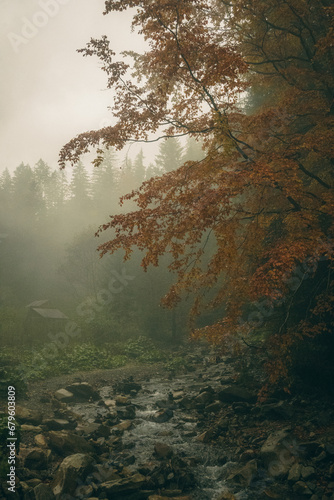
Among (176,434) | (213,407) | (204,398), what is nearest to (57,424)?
(176,434)

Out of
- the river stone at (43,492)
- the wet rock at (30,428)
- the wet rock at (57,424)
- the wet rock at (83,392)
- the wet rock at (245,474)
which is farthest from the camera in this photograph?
the wet rock at (83,392)

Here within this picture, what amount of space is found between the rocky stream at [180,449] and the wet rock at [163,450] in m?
0.03

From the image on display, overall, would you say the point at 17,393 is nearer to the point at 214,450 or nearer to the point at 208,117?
the point at 214,450

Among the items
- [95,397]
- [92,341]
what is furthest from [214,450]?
[92,341]

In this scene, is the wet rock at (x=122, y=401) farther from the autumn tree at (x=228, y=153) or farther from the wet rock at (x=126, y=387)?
the autumn tree at (x=228, y=153)

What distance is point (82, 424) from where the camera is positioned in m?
9.36

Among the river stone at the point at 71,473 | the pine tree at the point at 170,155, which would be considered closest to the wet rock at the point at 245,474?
the river stone at the point at 71,473

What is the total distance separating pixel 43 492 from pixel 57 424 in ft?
11.4

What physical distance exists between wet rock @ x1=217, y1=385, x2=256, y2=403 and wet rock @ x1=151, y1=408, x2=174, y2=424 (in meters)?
1.82

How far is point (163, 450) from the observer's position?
758 cm

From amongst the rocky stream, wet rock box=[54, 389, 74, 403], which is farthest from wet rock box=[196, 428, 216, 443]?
wet rock box=[54, 389, 74, 403]

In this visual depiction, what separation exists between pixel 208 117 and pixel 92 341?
18.3m

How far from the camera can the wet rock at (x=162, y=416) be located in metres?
9.97

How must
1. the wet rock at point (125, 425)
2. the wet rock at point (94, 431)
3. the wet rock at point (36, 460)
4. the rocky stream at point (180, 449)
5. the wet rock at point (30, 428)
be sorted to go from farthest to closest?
the wet rock at point (125, 425) → the wet rock at point (94, 431) → the wet rock at point (30, 428) → the wet rock at point (36, 460) → the rocky stream at point (180, 449)
